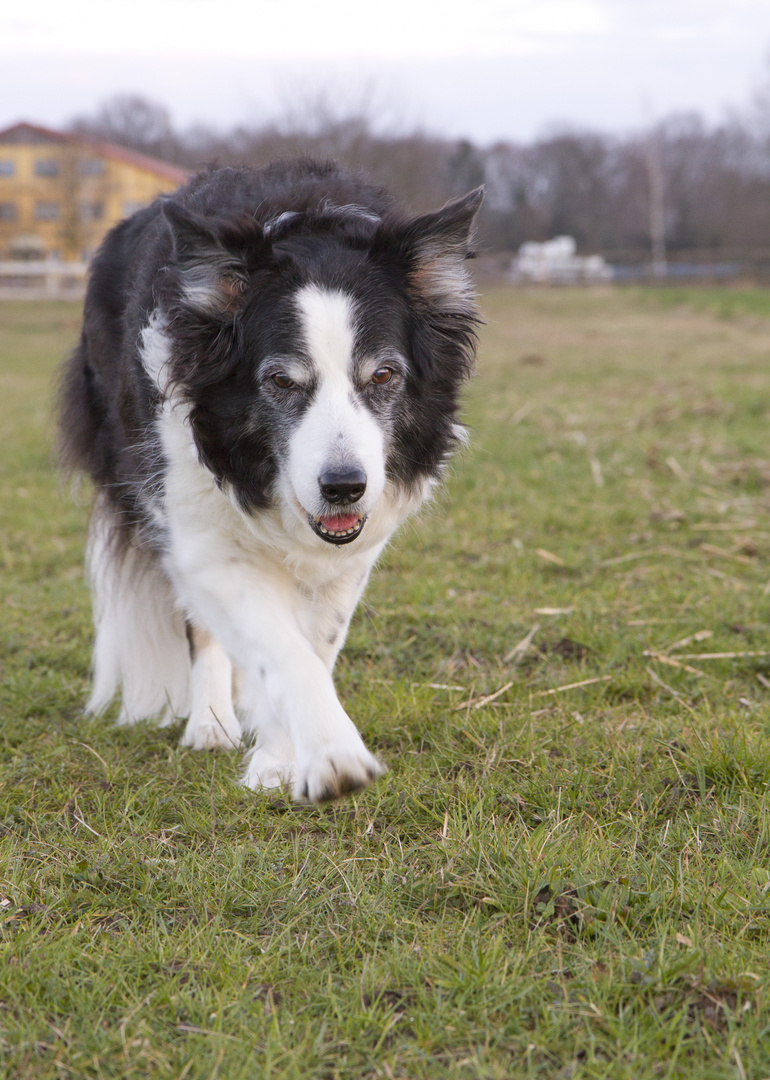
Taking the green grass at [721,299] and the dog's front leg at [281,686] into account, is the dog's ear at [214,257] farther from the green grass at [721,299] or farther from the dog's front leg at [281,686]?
the green grass at [721,299]

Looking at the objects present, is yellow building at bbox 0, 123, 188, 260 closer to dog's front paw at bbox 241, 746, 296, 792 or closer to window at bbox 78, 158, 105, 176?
window at bbox 78, 158, 105, 176

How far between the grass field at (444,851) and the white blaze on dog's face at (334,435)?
99cm

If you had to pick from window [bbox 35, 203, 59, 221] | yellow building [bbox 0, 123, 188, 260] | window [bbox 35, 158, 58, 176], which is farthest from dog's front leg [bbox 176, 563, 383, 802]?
window [bbox 35, 158, 58, 176]

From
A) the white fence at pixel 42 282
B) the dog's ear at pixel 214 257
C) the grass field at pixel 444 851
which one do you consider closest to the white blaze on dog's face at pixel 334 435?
the dog's ear at pixel 214 257

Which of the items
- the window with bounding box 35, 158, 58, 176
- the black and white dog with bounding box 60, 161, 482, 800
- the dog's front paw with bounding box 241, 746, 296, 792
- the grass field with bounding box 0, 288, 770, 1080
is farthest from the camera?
the window with bounding box 35, 158, 58, 176

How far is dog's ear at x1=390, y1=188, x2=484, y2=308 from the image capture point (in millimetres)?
3510

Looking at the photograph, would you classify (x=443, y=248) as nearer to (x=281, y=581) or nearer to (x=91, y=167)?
(x=281, y=581)

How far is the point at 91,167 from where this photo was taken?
150 feet

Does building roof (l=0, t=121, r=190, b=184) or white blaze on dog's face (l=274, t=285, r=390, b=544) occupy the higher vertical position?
building roof (l=0, t=121, r=190, b=184)

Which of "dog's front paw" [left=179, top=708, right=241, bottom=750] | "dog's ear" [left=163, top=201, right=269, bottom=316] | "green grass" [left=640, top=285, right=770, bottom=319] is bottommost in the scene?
"dog's front paw" [left=179, top=708, right=241, bottom=750]

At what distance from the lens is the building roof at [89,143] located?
46812 mm

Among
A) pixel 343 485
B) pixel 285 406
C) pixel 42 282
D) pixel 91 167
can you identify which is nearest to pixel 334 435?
pixel 343 485

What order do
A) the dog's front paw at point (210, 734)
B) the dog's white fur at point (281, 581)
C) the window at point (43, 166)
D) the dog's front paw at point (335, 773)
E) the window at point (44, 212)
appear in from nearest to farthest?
1. the dog's front paw at point (335, 773)
2. the dog's white fur at point (281, 581)
3. the dog's front paw at point (210, 734)
4. the window at point (44, 212)
5. the window at point (43, 166)

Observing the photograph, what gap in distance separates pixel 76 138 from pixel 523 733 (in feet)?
162
